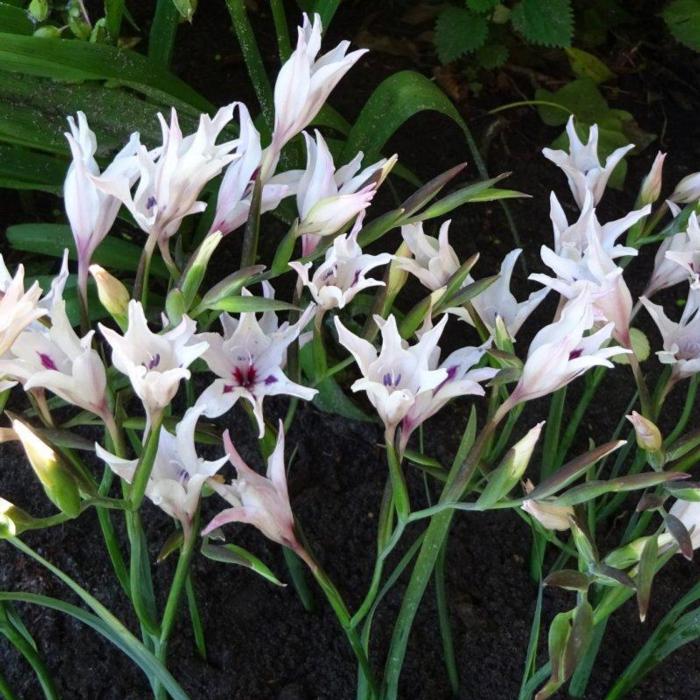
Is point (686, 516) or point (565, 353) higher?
point (565, 353)

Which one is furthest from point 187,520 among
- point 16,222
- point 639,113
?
point 639,113

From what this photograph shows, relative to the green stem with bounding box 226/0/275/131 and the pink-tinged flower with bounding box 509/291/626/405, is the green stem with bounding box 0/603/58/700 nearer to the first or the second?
the pink-tinged flower with bounding box 509/291/626/405

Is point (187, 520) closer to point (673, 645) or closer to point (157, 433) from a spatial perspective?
point (157, 433)

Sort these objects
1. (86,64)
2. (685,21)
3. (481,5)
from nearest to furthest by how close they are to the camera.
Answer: (86,64) < (481,5) < (685,21)

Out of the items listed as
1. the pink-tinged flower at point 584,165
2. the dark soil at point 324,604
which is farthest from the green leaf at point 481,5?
the pink-tinged flower at point 584,165

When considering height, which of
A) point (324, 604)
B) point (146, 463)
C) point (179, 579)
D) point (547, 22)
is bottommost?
point (324, 604)

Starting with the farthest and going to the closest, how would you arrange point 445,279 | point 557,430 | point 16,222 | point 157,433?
point 16,222 < point 557,430 < point 445,279 < point 157,433

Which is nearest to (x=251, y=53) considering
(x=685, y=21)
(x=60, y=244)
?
(x=60, y=244)

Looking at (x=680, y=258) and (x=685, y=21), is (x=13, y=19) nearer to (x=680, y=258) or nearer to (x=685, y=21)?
(x=680, y=258)
